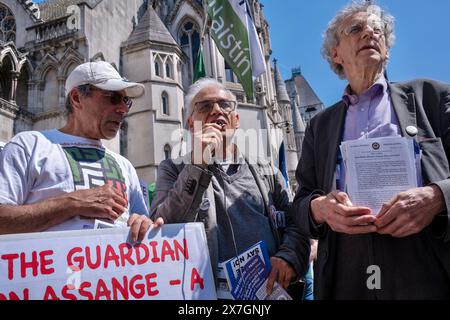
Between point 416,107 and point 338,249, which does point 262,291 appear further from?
point 416,107

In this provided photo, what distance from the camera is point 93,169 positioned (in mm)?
2410

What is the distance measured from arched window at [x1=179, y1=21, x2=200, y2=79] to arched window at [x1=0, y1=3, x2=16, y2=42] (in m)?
9.22

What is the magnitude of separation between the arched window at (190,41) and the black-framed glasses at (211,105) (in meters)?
18.7

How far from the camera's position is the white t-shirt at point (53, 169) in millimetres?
2119

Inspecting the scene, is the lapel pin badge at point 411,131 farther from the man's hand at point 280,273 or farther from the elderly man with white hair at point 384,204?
the man's hand at point 280,273

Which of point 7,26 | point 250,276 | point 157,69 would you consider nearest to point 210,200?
point 250,276

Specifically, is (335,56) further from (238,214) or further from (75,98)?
(75,98)

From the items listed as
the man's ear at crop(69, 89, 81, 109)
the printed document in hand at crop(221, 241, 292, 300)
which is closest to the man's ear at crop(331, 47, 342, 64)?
the printed document in hand at crop(221, 241, 292, 300)

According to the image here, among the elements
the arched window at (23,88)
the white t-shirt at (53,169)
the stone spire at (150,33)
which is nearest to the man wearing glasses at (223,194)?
the white t-shirt at (53,169)

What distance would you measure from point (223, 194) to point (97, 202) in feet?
2.63

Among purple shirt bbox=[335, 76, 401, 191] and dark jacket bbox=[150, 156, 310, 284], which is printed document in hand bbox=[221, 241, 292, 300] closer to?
dark jacket bbox=[150, 156, 310, 284]

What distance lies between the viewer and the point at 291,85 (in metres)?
69.4

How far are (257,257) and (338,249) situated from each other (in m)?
0.47

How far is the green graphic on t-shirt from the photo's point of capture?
232 centimetres
